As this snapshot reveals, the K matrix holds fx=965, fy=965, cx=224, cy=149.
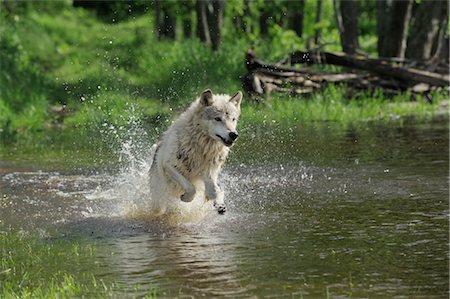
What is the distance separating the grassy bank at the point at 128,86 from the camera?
21078 mm

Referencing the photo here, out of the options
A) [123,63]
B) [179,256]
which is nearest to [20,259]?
[179,256]

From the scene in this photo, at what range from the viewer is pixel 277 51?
30000 millimetres

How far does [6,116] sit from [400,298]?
15315 millimetres

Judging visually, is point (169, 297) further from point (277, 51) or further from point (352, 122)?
point (277, 51)

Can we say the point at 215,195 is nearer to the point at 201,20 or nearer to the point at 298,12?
the point at 201,20

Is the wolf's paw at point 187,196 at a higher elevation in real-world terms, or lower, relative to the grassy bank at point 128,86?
higher

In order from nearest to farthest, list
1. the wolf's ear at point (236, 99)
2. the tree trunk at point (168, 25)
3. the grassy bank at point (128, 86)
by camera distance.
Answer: the wolf's ear at point (236, 99)
the grassy bank at point (128, 86)
the tree trunk at point (168, 25)

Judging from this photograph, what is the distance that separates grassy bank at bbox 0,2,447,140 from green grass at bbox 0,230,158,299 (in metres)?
10.1

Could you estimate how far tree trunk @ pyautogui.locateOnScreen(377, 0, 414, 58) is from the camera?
25797 mm

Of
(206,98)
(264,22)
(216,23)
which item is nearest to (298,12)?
(264,22)

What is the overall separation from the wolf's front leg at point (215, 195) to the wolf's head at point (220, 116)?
20.8 inches

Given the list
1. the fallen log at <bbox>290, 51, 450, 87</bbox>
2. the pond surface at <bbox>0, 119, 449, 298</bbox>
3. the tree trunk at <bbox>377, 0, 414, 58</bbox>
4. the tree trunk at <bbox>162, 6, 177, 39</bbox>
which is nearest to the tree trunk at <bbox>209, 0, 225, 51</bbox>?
the tree trunk at <bbox>162, 6, 177, 39</bbox>

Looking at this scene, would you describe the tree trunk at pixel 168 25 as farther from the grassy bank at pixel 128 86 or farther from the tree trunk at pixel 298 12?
the tree trunk at pixel 298 12

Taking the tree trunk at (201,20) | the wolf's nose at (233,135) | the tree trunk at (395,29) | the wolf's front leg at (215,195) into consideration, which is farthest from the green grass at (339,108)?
the wolf's nose at (233,135)
